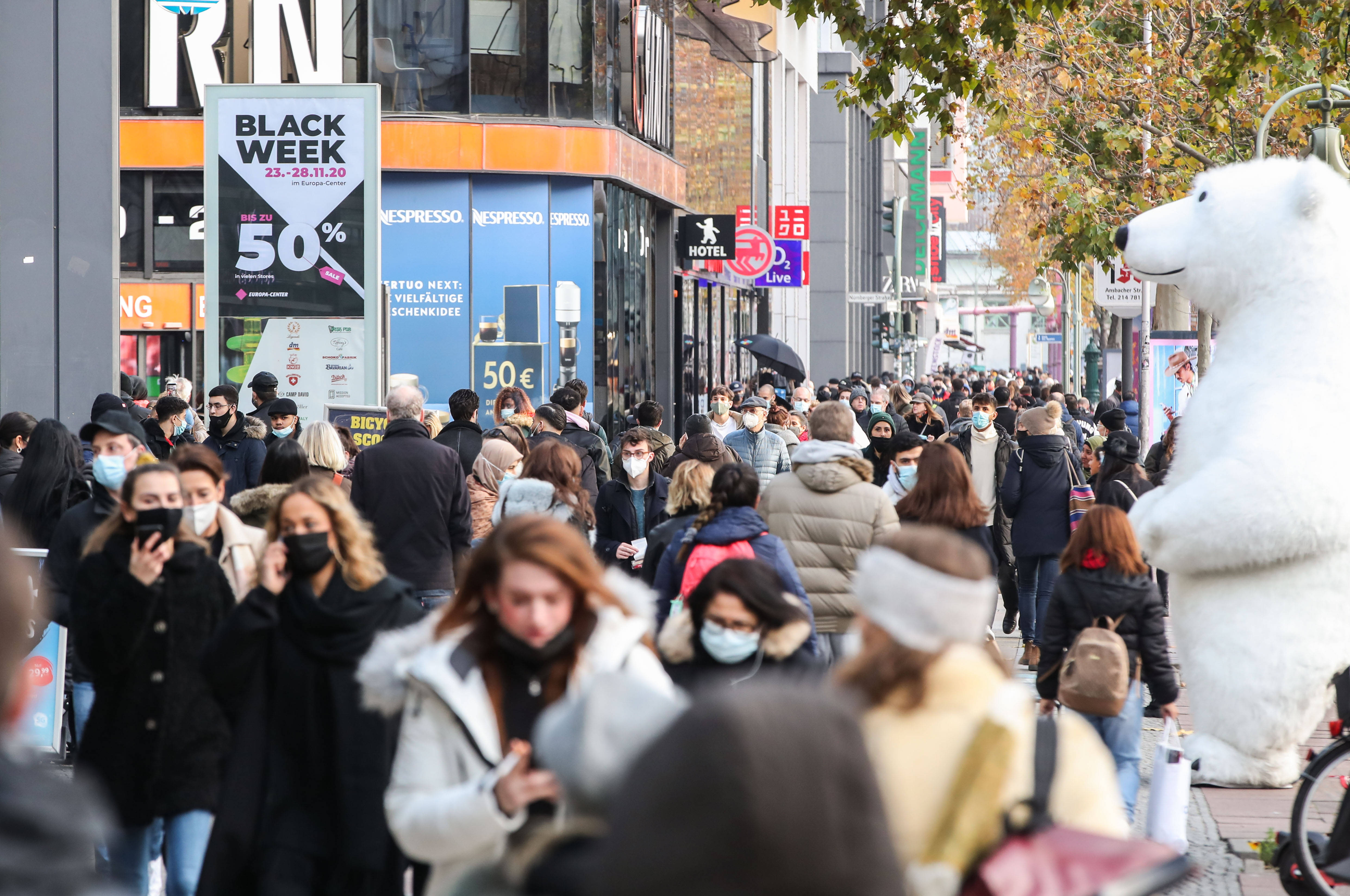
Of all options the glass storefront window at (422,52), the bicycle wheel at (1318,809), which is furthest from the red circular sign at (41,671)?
the glass storefront window at (422,52)

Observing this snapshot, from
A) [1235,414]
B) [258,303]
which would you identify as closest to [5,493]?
[258,303]

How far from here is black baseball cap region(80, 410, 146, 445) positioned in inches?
246

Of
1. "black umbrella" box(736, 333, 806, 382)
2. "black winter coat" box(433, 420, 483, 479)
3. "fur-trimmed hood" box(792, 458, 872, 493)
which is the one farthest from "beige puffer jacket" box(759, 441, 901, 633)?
"black umbrella" box(736, 333, 806, 382)

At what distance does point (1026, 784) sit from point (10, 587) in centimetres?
161

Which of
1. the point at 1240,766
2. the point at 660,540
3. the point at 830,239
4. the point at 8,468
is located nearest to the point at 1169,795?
the point at 1240,766

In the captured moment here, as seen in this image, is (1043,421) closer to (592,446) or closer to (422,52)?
(592,446)

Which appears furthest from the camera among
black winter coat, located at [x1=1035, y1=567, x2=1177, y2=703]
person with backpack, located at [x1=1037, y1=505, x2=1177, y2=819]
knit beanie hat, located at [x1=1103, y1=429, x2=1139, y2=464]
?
knit beanie hat, located at [x1=1103, y1=429, x2=1139, y2=464]

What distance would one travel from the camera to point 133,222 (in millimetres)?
21688

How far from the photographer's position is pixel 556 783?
9.29 ft

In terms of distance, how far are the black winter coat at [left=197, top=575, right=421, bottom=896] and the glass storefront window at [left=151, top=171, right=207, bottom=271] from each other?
1836 centimetres

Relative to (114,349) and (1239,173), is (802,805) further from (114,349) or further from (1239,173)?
(114,349)

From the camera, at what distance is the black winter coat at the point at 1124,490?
32.7ft

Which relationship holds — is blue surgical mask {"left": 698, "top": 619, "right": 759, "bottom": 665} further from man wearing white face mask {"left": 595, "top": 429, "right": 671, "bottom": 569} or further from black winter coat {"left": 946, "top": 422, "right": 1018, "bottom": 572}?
black winter coat {"left": 946, "top": 422, "right": 1018, "bottom": 572}

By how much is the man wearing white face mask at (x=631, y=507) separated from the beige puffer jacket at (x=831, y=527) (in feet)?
5.59
